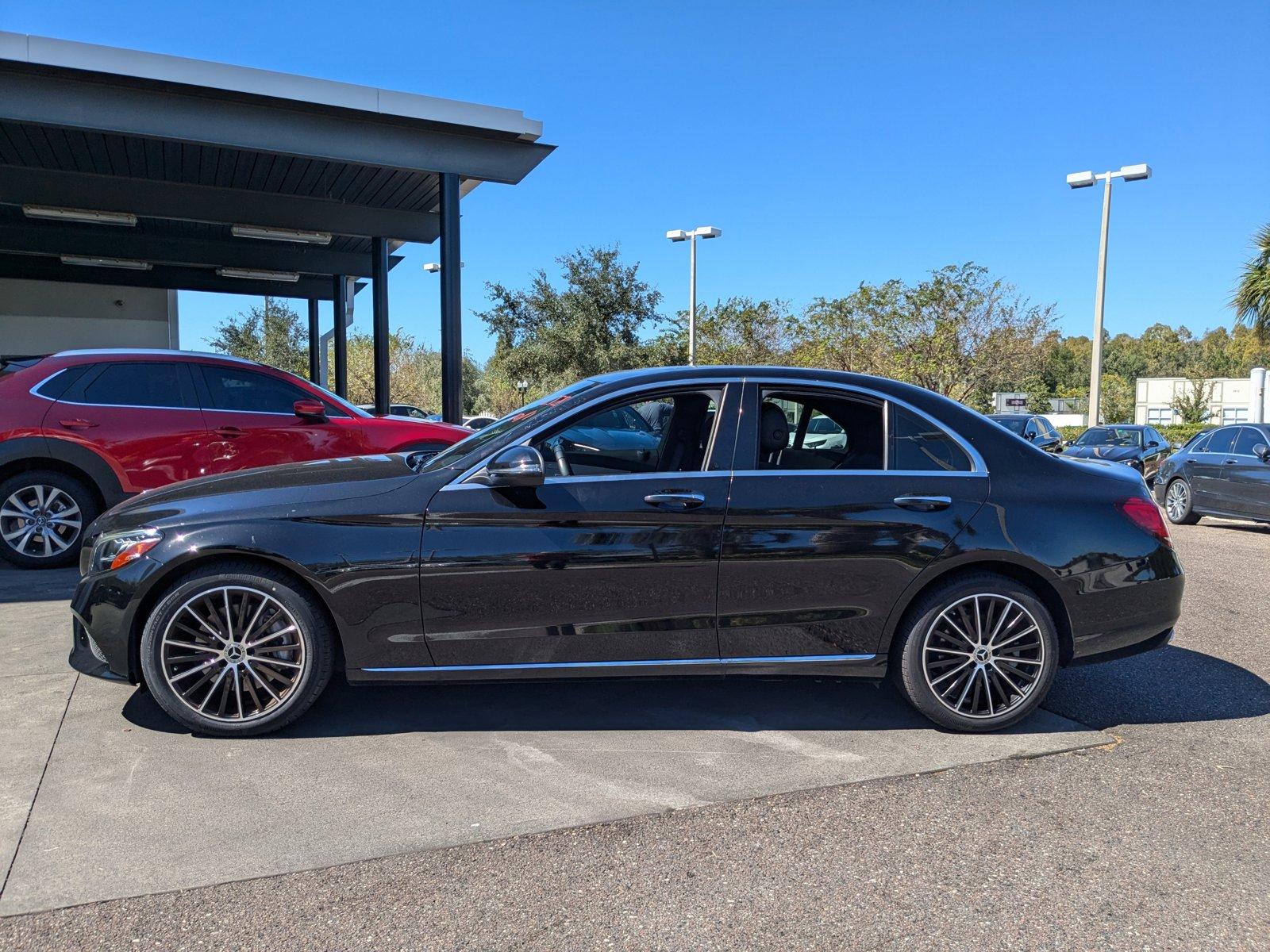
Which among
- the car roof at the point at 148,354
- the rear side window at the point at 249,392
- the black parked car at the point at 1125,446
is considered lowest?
the black parked car at the point at 1125,446

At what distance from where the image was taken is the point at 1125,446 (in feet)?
68.8

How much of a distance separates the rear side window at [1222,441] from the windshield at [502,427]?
11.3 metres

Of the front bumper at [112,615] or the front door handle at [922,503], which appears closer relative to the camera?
the front bumper at [112,615]

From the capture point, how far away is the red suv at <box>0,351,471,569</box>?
25.2ft

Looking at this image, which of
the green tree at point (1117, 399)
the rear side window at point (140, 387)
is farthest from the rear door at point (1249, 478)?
the green tree at point (1117, 399)

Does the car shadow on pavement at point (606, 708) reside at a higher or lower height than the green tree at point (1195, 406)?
lower

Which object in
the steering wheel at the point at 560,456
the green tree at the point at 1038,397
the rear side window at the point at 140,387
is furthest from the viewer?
the green tree at the point at 1038,397

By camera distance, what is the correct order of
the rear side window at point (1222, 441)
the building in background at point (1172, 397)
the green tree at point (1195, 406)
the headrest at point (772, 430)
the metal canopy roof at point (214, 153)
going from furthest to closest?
the building in background at point (1172, 397) < the green tree at point (1195, 406) < the rear side window at point (1222, 441) < the metal canopy roof at point (214, 153) < the headrest at point (772, 430)

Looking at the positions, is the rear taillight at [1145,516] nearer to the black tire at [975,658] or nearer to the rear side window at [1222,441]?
the black tire at [975,658]

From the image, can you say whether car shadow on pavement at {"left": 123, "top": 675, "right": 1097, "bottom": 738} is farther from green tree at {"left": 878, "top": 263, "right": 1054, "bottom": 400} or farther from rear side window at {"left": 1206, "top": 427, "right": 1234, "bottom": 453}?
green tree at {"left": 878, "top": 263, "right": 1054, "bottom": 400}

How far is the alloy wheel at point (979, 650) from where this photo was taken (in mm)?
4246

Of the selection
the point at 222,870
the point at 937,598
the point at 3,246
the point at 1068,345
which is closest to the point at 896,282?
the point at 3,246

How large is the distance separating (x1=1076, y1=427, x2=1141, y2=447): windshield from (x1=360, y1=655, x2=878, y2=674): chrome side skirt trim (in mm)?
19445

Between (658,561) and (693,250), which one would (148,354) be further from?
(693,250)
